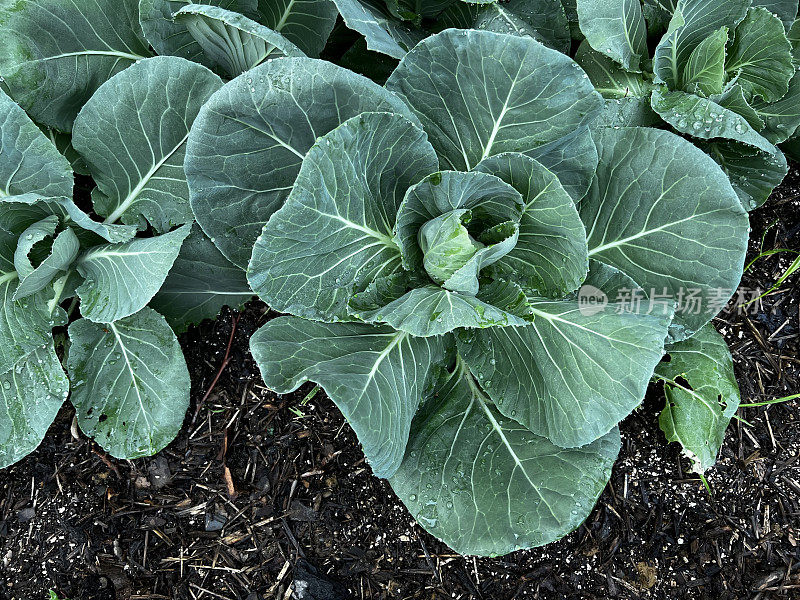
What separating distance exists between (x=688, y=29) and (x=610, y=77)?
1.02 ft

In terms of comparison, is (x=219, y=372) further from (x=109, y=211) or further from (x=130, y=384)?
(x=109, y=211)

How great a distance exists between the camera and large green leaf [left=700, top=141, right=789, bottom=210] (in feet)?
8.36

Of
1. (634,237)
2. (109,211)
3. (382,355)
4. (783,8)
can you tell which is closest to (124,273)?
(109,211)

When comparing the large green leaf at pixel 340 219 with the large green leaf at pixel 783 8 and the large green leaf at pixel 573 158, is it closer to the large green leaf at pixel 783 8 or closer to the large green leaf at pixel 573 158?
the large green leaf at pixel 573 158

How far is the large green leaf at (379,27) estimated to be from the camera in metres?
2.11

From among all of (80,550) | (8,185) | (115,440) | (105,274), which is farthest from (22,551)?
(8,185)

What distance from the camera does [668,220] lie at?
6.95 ft

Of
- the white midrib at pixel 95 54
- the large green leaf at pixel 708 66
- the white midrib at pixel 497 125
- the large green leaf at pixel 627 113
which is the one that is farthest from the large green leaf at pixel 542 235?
the white midrib at pixel 95 54

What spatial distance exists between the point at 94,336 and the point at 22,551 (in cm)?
91

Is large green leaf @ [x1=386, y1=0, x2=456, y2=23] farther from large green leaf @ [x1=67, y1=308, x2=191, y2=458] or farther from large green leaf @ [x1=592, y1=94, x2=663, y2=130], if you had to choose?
large green leaf @ [x1=67, y1=308, x2=191, y2=458]

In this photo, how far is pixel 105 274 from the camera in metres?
2.28

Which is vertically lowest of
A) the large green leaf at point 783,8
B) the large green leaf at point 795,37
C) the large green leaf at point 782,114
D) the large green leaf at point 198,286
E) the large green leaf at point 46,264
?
the large green leaf at point 198,286

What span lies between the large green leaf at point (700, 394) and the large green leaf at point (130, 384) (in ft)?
5.94

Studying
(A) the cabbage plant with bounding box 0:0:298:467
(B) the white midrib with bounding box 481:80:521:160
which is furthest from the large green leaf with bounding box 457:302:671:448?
(A) the cabbage plant with bounding box 0:0:298:467
